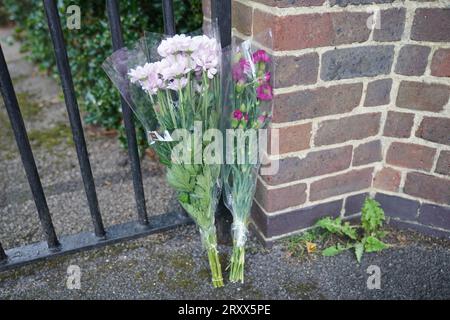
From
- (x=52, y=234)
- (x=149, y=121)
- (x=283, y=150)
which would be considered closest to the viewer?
(x=149, y=121)

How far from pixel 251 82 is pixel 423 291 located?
3.21 ft

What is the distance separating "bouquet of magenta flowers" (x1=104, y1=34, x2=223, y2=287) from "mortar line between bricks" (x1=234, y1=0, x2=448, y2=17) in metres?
0.20

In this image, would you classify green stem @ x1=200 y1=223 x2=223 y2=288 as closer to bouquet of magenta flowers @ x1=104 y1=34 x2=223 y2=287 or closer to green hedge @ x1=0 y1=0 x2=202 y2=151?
bouquet of magenta flowers @ x1=104 y1=34 x2=223 y2=287

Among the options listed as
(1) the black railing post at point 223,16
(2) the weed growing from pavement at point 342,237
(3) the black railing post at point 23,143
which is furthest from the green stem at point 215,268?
(1) the black railing post at point 223,16

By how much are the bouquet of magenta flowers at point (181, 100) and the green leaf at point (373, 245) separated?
0.70 metres

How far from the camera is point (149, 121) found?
4.58ft

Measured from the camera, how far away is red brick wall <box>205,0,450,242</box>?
53.9 inches

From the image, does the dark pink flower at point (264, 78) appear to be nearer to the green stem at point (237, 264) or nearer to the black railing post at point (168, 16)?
the black railing post at point (168, 16)

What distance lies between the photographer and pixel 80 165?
1542mm

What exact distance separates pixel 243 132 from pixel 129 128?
1.52 feet

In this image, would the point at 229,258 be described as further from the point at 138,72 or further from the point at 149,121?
the point at 138,72

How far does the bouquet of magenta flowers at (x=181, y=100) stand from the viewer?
122 cm

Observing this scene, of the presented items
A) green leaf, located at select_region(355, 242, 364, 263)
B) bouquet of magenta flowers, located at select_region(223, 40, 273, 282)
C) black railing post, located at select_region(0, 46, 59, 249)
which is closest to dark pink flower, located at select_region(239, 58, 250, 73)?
bouquet of magenta flowers, located at select_region(223, 40, 273, 282)
